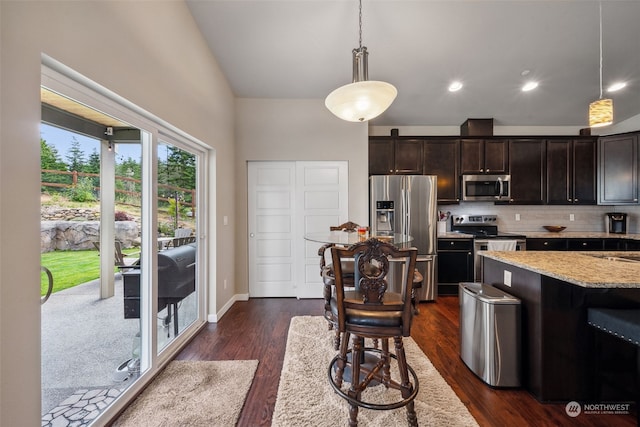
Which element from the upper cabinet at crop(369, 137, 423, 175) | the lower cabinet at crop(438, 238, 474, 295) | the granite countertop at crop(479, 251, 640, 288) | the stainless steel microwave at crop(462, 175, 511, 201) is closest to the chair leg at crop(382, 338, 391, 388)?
the granite countertop at crop(479, 251, 640, 288)

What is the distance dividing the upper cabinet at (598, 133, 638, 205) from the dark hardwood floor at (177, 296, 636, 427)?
2.94 metres

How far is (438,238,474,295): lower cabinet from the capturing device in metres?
3.70

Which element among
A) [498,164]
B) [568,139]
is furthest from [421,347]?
[568,139]

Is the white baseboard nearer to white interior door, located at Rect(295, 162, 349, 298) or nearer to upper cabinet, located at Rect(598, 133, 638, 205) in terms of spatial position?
white interior door, located at Rect(295, 162, 349, 298)

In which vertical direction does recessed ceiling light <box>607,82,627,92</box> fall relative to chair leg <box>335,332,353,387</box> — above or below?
above

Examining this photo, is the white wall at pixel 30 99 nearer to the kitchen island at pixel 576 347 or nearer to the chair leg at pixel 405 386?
the chair leg at pixel 405 386

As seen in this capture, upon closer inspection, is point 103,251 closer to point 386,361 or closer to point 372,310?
point 372,310

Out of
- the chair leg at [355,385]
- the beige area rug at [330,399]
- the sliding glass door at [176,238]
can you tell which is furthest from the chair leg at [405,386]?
the sliding glass door at [176,238]

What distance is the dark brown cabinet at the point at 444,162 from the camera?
396cm

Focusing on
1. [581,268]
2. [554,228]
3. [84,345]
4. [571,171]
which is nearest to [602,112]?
[581,268]

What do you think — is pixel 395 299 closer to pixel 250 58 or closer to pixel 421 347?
pixel 421 347

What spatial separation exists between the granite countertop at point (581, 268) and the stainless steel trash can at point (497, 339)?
318 millimetres

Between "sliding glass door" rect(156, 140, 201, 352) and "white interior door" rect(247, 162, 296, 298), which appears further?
"white interior door" rect(247, 162, 296, 298)

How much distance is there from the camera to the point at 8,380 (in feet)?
3.12
